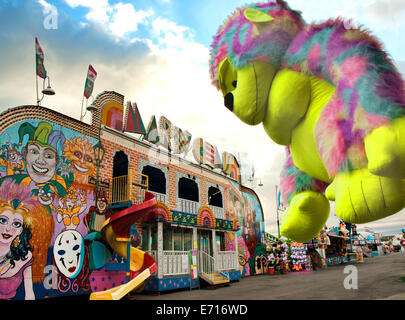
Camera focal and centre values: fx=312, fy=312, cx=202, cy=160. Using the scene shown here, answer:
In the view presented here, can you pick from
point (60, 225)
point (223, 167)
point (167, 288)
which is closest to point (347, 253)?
point (223, 167)

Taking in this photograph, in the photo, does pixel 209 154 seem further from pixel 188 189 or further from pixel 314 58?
pixel 314 58

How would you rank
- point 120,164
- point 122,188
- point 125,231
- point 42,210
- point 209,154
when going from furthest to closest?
point 209,154, point 120,164, point 122,188, point 125,231, point 42,210

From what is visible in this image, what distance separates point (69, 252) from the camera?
7.57 metres

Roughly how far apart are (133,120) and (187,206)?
400 cm

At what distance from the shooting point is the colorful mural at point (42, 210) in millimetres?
6609

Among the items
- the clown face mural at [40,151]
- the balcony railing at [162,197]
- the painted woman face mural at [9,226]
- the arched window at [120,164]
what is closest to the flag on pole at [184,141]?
the balcony railing at [162,197]

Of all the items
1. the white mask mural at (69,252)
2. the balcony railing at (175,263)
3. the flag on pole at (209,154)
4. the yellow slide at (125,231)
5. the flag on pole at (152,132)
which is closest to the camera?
the yellow slide at (125,231)

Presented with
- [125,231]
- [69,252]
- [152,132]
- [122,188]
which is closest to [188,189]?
[152,132]

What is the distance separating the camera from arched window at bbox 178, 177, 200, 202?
12.3m

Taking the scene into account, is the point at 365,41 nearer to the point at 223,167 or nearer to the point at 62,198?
the point at 62,198

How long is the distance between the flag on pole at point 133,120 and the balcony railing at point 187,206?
10.2ft

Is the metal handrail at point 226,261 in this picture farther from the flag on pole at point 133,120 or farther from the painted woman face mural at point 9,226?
the painted woman face mural at point 9,226

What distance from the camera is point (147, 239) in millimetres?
10023
